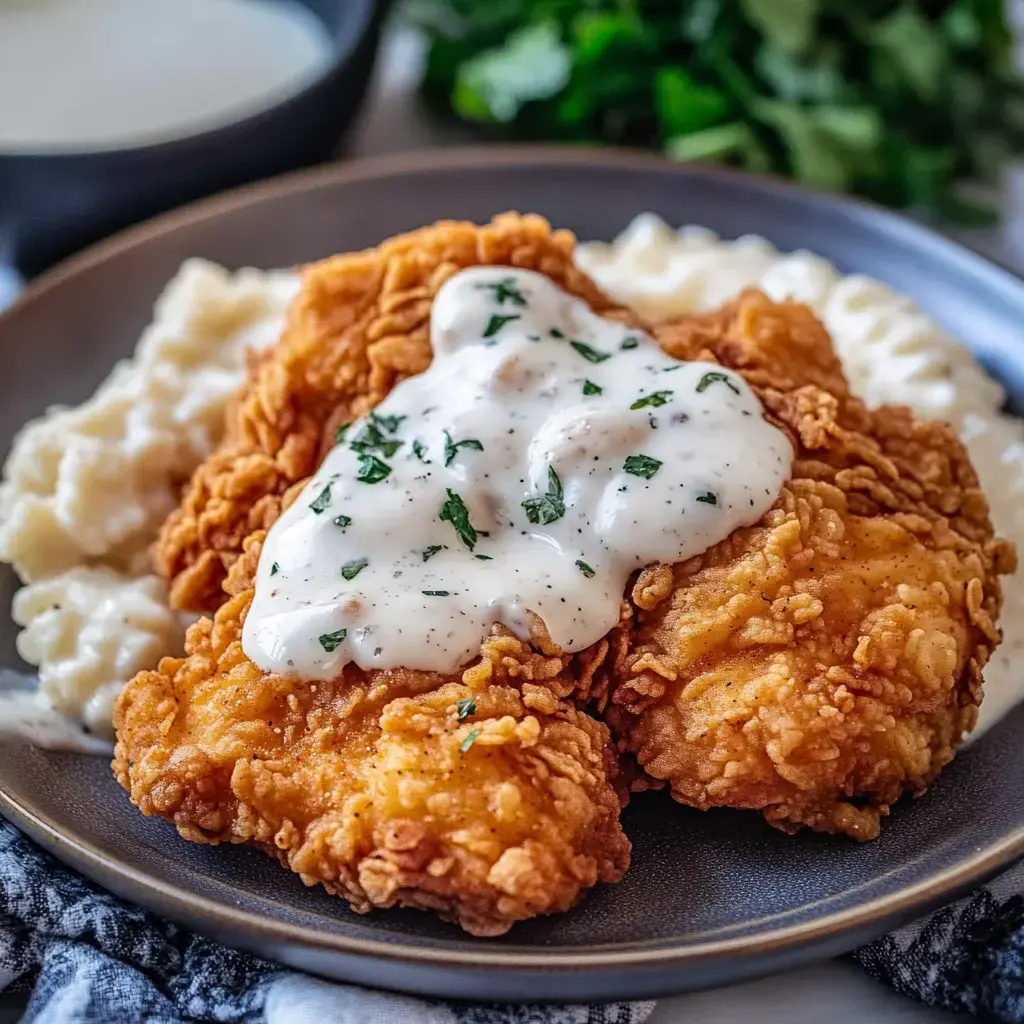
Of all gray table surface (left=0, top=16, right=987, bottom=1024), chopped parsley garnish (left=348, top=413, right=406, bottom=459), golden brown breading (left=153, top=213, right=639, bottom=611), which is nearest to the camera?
gray table surface (left=0, top=16, right=987, bottom=1024)

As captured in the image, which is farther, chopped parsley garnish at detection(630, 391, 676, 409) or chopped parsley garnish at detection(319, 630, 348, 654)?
chopped parsley garnish at detection(630, 391, 676, 409)

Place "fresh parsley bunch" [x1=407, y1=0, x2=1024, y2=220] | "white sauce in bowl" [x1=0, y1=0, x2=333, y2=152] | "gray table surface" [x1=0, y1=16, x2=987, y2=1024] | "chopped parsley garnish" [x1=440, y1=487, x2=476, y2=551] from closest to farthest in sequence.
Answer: "gray table surface" [x1=0, y1=16, x2=987, y2=1024], "chopped parsley garnish" [x1=440, y1=487, x2=476, y2=551], "fresh parsley bunch" [x1=407, y1=0, x2=1024, y2=220], "white sauce in bowl" [x1=0, y1=0, x2=333, y2=152]

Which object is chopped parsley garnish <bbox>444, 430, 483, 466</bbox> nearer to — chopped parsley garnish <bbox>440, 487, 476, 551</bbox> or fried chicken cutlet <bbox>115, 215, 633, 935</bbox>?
chopped parsley garnish <bbox>440, 487, 476, 551</bbox>

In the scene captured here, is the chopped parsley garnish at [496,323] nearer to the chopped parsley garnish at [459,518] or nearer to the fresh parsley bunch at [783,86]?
the chopped parsley garnish at [459,518]

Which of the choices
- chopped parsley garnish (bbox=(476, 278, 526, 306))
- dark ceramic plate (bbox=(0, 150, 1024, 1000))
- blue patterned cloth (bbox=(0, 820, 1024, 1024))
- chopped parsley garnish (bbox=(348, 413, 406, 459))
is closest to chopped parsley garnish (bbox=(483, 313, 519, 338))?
chopped parsley garnish (bbox=(476, 278, 526, 306))

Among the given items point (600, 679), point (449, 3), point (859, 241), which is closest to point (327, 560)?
point (600, 679)

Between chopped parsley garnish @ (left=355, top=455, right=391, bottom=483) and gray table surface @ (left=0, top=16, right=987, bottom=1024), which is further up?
chopped parsley garnish @ (left=355, top=455, right=391, bottom=483)
